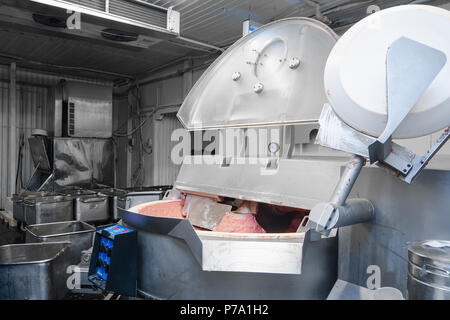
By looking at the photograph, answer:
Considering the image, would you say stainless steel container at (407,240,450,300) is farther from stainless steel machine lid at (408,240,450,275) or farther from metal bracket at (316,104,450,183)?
metal bracket at (316,104,450,183)

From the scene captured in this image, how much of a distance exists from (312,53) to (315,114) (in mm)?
329

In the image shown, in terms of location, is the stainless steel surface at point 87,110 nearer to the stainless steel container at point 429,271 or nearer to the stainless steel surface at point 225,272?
the stainless steel surface at point 225,272

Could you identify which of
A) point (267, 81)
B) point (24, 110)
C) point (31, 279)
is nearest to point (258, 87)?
point (267, 81)

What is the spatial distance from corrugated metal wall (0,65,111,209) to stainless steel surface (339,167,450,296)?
21.4ft

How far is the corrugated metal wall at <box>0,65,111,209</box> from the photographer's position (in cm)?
596

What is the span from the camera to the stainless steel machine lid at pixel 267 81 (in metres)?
1.58

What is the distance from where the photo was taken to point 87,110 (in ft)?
18.6

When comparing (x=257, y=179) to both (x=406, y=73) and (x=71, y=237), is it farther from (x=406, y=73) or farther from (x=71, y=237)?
(x=71, y=237)

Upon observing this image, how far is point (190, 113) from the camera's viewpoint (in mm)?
2203

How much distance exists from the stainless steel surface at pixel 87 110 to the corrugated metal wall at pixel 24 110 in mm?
1146

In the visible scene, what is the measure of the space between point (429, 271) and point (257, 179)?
2.94ft

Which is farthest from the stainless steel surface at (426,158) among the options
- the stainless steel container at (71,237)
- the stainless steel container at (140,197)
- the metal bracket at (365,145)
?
the stainless steel container at (140,197)

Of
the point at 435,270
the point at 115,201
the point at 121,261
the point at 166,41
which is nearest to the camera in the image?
the point at 435,270
